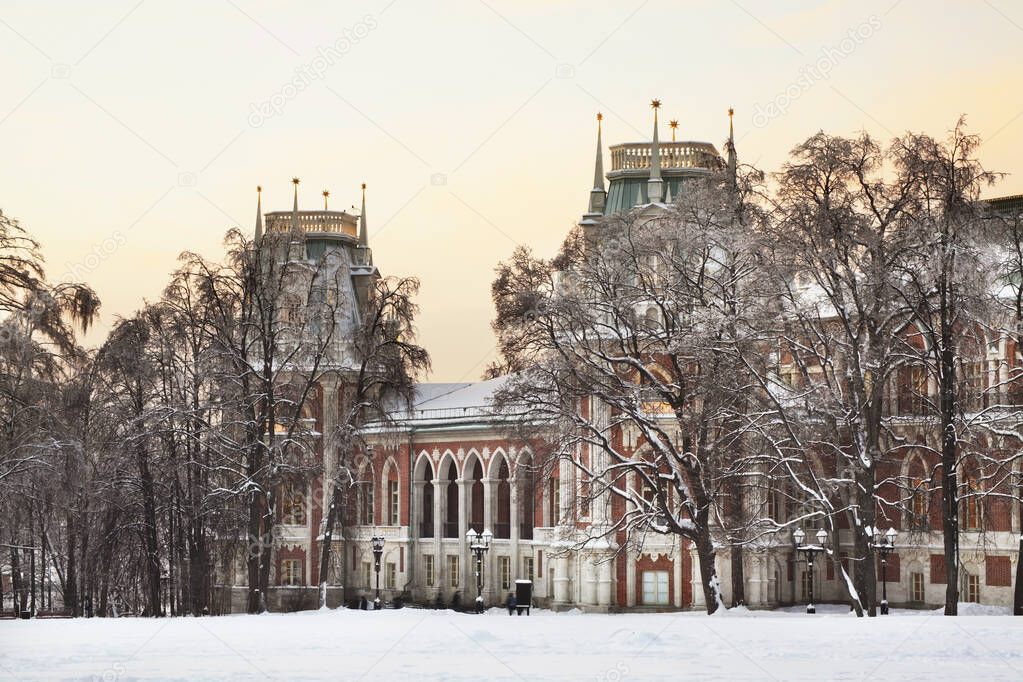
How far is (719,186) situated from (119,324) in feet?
54.2

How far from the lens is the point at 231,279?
46.0 m

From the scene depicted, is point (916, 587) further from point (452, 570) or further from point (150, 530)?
point (150, 530)

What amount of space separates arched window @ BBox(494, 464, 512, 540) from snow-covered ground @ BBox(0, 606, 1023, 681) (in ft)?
92.7

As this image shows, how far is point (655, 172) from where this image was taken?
58.5 metres

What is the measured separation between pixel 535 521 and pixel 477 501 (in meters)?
4.91

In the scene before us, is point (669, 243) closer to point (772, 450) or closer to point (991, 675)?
point (772, 450)

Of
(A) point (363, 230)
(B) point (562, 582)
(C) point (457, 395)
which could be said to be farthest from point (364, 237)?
(B) point (562, 582)

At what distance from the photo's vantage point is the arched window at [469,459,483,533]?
210 feet

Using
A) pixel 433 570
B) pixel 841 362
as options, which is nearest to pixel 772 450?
pixel 841 362

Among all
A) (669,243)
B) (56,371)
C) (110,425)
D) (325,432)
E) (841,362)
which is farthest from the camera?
(325,432)

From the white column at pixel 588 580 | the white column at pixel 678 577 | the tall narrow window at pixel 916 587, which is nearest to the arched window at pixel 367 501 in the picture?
the white column at pixel 588 580

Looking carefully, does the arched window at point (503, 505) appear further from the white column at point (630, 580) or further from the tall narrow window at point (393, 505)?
the white column at point (630, 580)

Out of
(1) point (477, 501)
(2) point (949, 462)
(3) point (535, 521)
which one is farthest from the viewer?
(1) point (477, 501)

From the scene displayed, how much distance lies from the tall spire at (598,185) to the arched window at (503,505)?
370 inches
